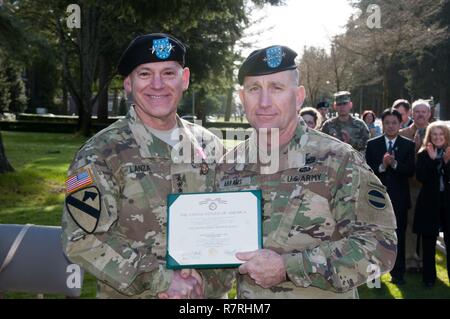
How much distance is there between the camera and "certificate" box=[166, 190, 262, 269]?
2219 millimetres

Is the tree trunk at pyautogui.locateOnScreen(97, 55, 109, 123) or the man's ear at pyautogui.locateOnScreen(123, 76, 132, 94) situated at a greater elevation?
the tree trunk at pyautogui.locateOnScreen(97, 55, 109, 123)

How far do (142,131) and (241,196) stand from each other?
2.60ft

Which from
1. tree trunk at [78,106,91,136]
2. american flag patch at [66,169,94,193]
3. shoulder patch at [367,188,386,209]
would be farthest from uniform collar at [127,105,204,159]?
tree trunk at [78,106,91,136]

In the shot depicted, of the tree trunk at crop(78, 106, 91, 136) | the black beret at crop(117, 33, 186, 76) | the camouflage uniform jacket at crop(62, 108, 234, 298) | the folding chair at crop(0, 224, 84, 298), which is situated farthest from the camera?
the tree trunk at crop(78, 106, 91, 136)

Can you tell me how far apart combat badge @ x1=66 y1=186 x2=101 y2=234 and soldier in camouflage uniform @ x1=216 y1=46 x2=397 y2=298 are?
0.61 m

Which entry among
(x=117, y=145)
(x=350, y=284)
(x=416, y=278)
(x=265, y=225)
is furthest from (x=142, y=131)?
(x=416, y=278)

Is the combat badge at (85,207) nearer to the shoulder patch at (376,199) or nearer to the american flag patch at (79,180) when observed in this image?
the american flag patch at (79,180)

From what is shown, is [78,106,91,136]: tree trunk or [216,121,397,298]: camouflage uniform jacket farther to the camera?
[78,106,91,136]: tree trunk

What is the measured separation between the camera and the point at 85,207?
2305 millimetres

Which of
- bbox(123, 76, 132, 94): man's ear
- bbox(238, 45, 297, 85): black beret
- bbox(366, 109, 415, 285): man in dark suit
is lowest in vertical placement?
bbox(366, 109, 415, 285): man in dark suit

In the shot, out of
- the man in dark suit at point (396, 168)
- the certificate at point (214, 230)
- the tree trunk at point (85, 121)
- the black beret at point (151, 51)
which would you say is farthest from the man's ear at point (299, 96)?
the tree trunk at point (85, 121)

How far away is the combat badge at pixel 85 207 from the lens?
228cm

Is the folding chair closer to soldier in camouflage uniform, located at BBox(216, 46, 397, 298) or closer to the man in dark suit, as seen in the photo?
soldier in camouflage uniform, located at BBox(216, 46, 397, 298)

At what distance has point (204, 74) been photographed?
29.0 metres
